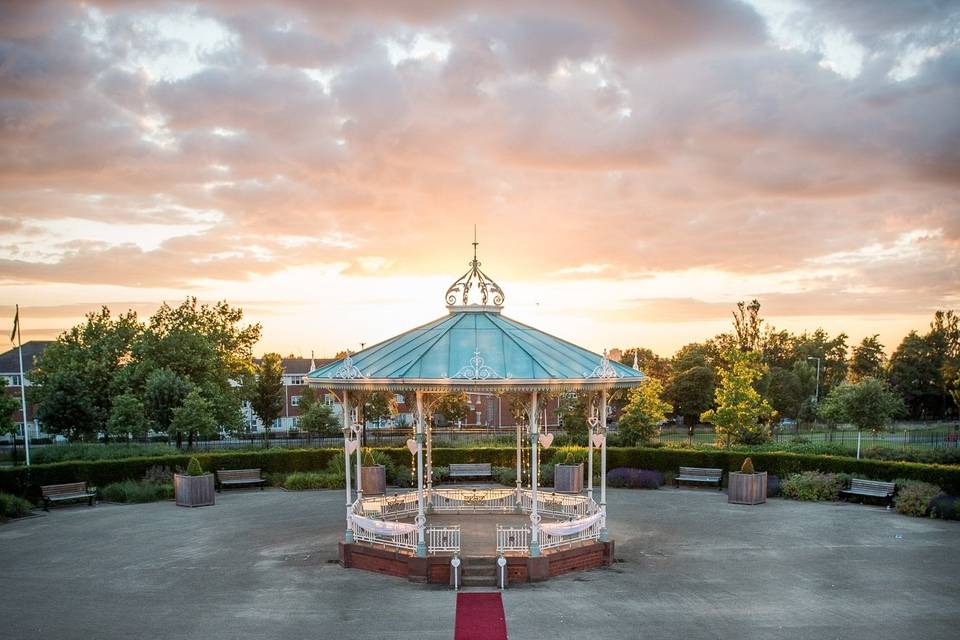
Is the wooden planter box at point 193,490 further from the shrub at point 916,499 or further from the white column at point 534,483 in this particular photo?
the shrub at point 916,499

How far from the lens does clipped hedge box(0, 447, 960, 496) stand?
82.6 feet

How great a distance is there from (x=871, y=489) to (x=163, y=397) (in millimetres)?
32148

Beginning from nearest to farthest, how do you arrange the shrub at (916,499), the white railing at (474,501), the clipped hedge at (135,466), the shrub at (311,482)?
the white railing at (474,501), the shrub at (916,499), the clipped hedge at (135,466), the shrub at (311,482)

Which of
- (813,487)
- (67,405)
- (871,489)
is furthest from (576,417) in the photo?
(67,405)

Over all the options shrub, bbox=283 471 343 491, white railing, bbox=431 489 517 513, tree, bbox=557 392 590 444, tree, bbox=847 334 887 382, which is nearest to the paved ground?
white railing, bbox=431 489 517 513

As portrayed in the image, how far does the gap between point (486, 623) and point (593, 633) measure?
1944mm

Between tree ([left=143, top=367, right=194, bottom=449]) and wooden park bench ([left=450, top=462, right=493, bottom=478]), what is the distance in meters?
16.4

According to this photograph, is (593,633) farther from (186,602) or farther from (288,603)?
(186,602)

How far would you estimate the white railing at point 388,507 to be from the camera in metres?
20.3

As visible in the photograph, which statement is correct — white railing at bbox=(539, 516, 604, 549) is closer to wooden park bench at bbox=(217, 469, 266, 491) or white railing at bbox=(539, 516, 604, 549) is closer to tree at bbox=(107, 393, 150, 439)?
wooden park bench at bbox=(217, 469, 266, 491)

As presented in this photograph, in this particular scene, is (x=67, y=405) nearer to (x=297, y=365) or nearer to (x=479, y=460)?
(x=479, y=460)

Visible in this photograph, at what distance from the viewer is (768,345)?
87500 millimetres

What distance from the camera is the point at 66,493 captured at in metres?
25.5

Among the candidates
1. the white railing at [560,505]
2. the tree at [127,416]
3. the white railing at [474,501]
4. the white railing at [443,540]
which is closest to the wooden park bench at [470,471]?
the white railing at [474,501]
